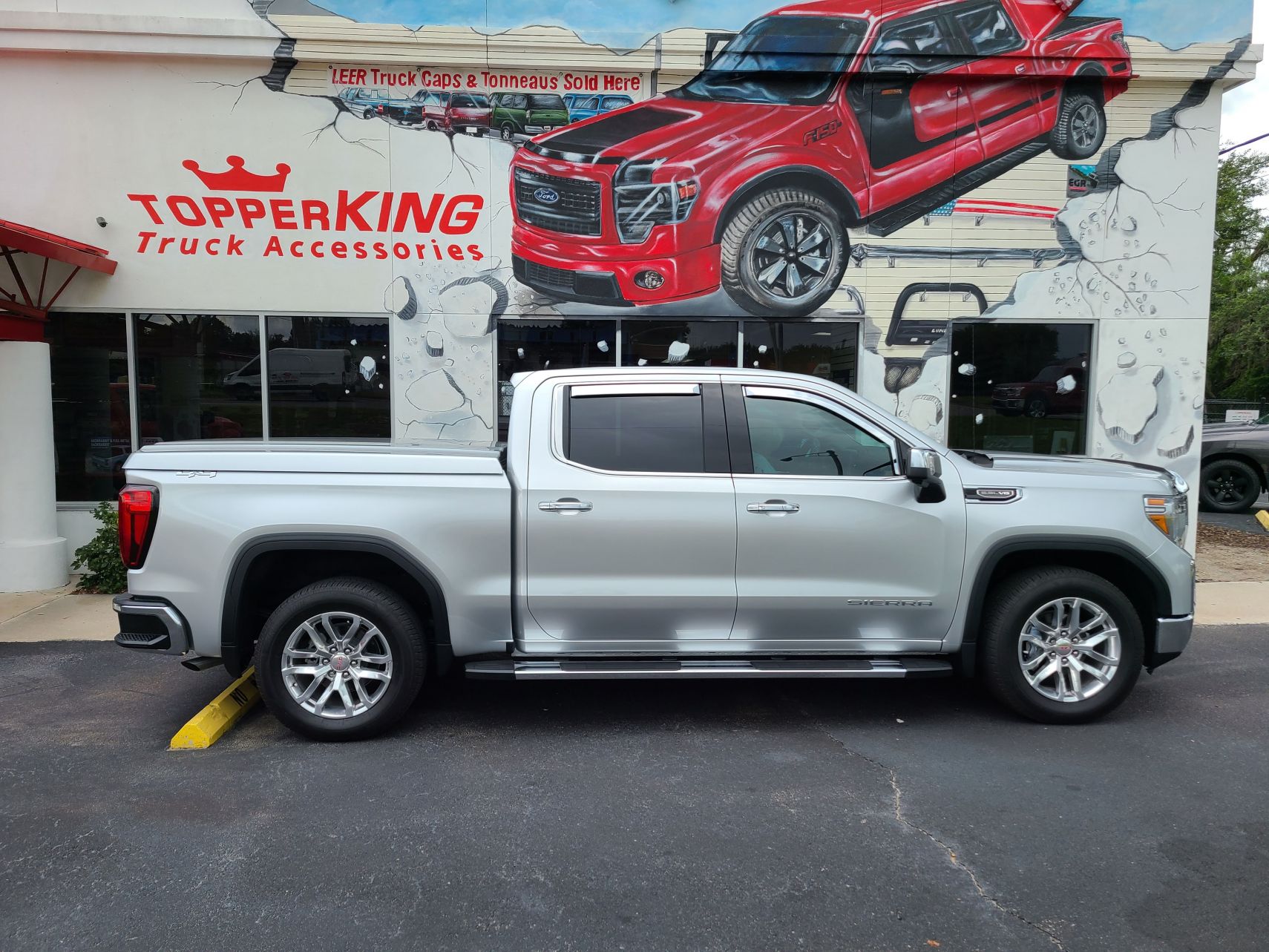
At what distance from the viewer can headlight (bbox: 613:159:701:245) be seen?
29.4 ft

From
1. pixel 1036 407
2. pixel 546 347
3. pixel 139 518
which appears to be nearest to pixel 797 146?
pixel 546 347

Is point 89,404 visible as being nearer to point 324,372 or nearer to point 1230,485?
point 324,372

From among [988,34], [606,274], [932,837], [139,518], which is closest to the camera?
[932,837]

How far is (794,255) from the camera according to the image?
9109mm

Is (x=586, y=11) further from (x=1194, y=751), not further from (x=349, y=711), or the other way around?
(x=1194, y=751)

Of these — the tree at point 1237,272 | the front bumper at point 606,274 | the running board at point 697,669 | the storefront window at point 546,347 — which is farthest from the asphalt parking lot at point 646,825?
the tree at point 1237,272

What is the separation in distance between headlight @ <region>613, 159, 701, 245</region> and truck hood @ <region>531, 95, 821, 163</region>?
0.56 ft

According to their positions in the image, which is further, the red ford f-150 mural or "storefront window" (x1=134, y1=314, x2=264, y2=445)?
the red ford f-150 mural

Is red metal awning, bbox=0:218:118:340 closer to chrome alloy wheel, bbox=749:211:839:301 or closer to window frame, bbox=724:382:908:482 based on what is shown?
window frame, bbox=724:382:908:482

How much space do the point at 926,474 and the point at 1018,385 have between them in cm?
591

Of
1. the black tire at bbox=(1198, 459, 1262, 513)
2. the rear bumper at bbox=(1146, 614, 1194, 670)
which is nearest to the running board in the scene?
the rear bumper at bbox=(1146, 614, 1194, 670)

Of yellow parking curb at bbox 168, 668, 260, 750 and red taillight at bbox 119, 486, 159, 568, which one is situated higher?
red taillight at bbox 119, 486, 159, 568

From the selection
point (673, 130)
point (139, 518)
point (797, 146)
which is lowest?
point (139, 518)

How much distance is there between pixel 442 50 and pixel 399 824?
7844mm
